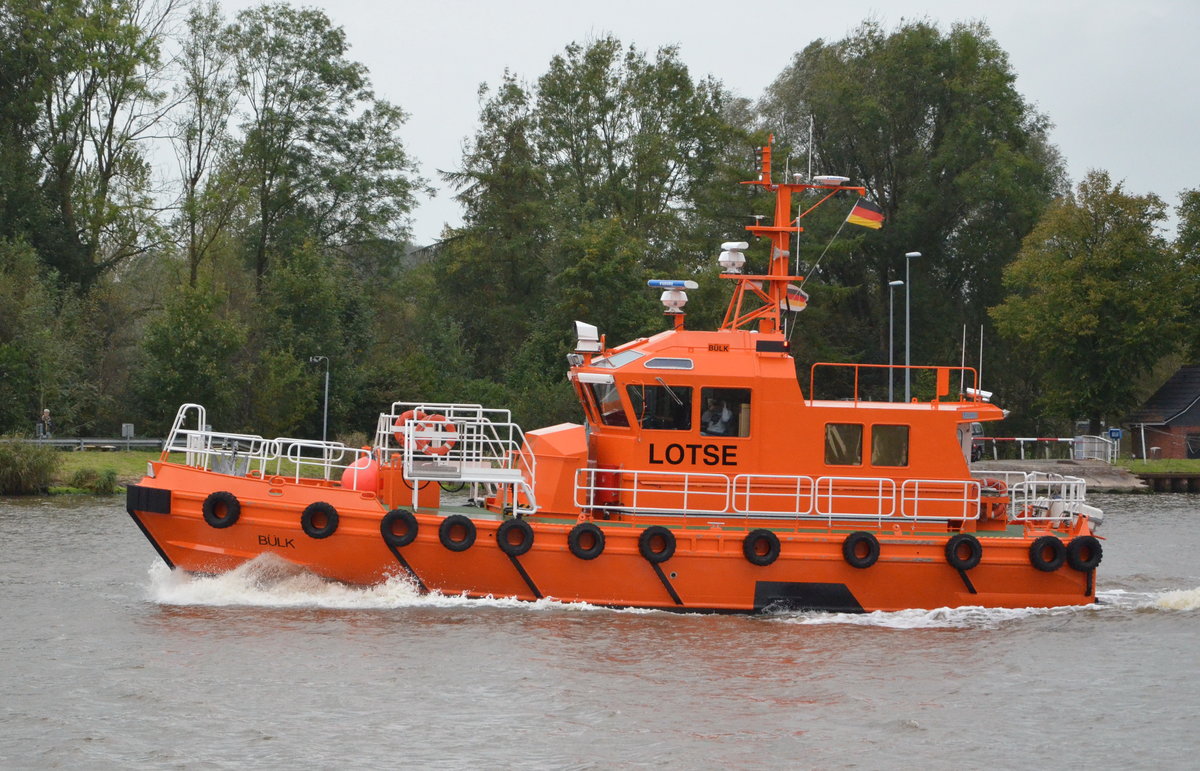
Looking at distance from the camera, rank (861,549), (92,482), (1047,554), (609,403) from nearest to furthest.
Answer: (861,549) → (1047,554) → (609,403) → (92,482)

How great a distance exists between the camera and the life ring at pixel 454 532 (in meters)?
14.8

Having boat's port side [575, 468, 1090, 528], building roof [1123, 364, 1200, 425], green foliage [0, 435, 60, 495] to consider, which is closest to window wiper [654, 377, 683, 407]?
boat's port side [575, 468, 1090, 528]

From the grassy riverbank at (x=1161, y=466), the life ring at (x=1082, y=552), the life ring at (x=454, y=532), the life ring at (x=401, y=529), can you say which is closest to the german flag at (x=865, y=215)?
the life ring at (x=1082, y=552)

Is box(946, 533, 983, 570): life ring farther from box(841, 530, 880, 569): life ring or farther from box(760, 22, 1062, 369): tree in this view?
box(760, 22, 1062, 369): tree

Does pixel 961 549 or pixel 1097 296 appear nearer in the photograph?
pixel 961 549

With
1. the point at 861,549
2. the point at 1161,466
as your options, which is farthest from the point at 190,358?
the point at 1161,466

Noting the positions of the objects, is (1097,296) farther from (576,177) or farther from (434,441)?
(434,441)

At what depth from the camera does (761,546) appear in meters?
15.0

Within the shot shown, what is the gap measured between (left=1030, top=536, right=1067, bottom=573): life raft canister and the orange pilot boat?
0.03m

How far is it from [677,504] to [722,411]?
3.84ft

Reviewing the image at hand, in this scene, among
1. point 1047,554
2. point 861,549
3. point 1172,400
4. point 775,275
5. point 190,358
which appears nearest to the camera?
point 861,549

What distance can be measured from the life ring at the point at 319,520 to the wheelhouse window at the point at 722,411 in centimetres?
423

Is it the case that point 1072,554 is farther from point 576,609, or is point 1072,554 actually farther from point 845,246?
point 845,246

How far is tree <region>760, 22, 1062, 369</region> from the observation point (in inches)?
1869
